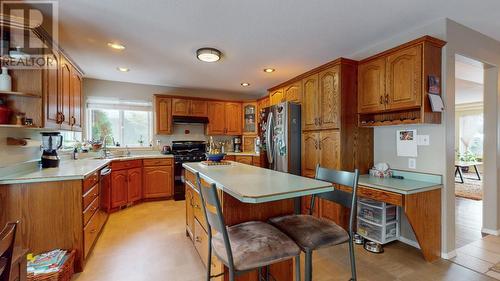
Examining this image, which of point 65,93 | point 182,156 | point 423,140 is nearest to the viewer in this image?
point 423,140

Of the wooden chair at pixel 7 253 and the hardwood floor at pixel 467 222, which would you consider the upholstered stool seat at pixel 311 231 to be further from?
the hardwood floor at pixel 467 222

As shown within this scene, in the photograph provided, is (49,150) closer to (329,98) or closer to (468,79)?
(329,98)

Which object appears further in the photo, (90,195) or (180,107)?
(180,107)

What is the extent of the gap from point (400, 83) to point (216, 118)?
12.0 ft

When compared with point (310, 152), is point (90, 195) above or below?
below

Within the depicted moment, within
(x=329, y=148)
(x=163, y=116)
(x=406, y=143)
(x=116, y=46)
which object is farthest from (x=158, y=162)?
(x=406, y=143)

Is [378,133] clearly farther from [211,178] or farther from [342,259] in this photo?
[211,178]

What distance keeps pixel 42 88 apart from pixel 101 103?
256 centimetres

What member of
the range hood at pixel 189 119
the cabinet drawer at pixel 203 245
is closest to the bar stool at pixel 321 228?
the cabinet drawer at pixel 203 245

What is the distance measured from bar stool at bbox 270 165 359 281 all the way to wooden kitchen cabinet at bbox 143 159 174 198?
3.21 m

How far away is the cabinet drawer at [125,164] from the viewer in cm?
370

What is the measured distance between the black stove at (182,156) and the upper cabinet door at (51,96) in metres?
2.27

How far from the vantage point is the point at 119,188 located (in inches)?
147

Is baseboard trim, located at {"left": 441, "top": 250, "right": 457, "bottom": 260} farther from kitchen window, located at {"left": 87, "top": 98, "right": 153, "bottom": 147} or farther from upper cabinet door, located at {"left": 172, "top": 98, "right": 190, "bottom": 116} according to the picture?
kitchen window, located at {"left": 87, "top": 98, "right": 153, "bottom": 147}
